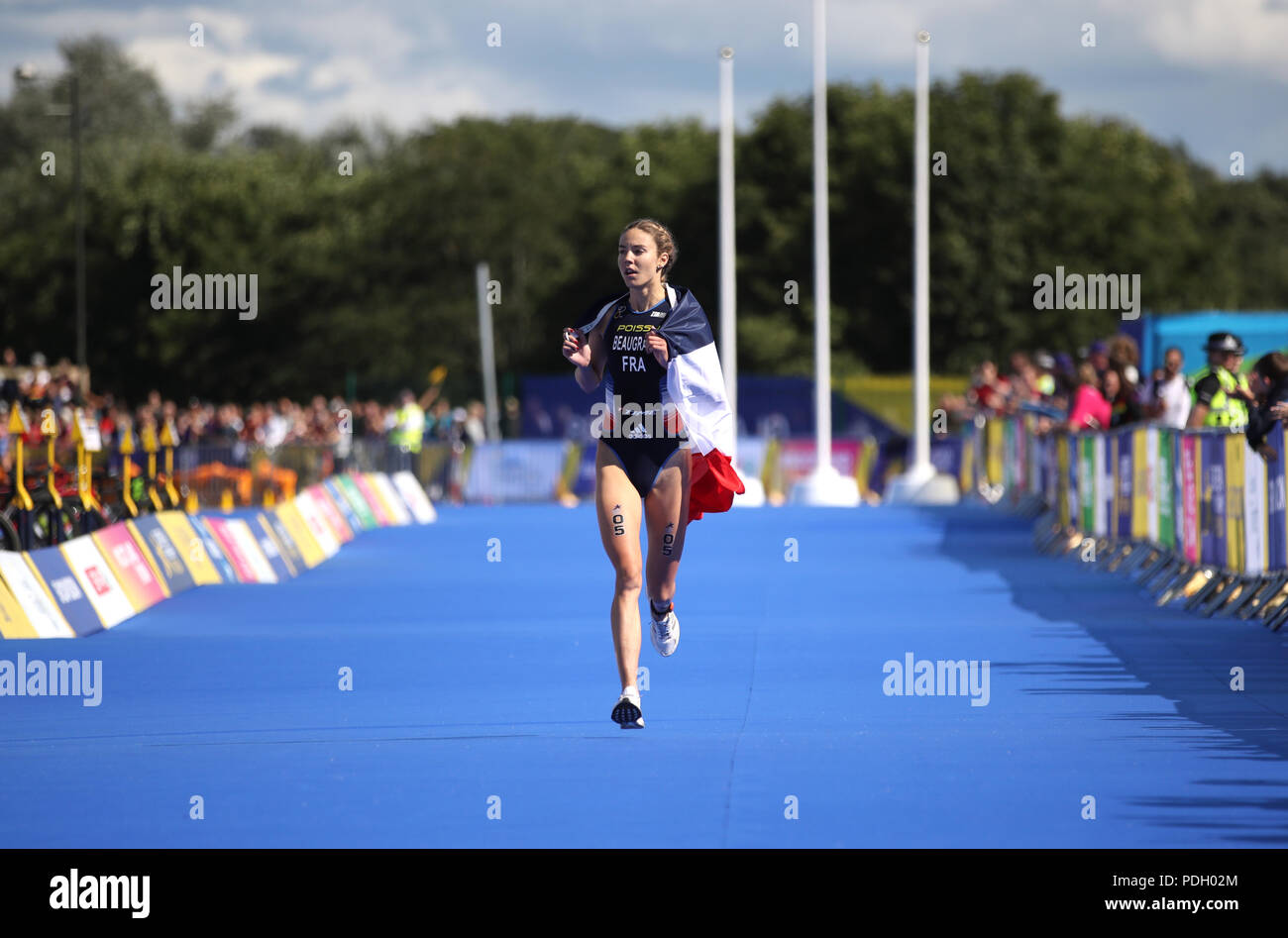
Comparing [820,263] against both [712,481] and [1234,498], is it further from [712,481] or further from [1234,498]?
[712,481]

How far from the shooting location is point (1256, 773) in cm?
902

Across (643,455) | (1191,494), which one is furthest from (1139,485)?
(643,455)

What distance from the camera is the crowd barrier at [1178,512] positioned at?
51.0ft

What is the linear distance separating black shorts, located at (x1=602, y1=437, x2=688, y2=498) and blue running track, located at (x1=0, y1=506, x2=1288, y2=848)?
1141 millimetres

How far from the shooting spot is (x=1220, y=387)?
18250mm

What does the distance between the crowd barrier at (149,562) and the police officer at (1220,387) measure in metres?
8.27

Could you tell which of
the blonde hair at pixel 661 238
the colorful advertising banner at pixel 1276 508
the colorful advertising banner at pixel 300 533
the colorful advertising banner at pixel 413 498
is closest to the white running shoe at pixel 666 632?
the blonde hair at pixel 661 238

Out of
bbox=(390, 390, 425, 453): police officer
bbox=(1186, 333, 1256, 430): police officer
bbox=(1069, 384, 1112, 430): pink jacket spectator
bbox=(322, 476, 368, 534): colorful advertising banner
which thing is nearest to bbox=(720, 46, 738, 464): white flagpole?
bbox=(390, 390, 425, 453): police officer

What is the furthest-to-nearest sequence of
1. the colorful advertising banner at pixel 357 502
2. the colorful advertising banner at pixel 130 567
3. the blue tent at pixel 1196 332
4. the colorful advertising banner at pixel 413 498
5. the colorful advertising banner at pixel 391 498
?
the colorful advertising banner at pixel 413 498, the blue tent at pixel 1196 332, the colorful advertising banner at pixel 391 498, the colorful advertising banner at pixel 357 502, the colorful advertising banner at pixel 130 567

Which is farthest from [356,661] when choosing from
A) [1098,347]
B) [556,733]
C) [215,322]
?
[215,322]

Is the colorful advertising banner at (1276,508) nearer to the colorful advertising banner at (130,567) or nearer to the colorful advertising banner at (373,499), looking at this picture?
the colorful advertising banner at (130,567)

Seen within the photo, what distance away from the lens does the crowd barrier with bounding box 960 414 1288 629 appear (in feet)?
51.0

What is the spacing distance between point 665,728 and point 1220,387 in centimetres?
892
